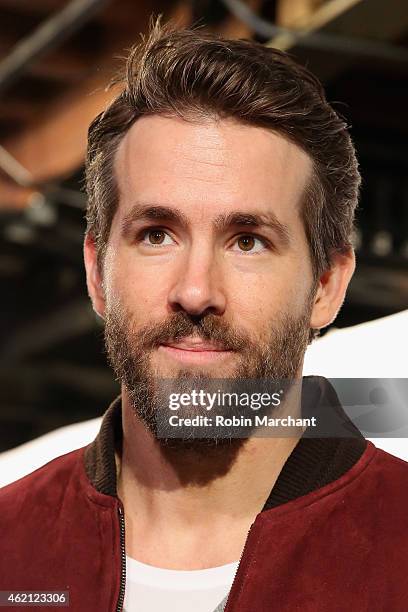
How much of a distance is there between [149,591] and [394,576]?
10.4 inches

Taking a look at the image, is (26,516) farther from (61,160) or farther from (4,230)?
(4,230)

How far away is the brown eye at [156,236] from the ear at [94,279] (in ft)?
0.40

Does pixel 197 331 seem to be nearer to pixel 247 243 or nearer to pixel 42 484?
pixel 247 243

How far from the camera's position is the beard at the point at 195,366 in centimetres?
105

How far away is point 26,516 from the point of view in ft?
3.86

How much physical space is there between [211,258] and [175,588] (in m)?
0.36

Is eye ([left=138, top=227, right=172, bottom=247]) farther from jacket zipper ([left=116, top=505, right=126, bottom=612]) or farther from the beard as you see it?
jacket zipper ([left=116, top=505, right=126, bottom=612])

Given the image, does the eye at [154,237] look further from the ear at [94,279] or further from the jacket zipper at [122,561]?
the jacket zipper at [122,561]

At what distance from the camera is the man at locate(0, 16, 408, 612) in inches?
40.6

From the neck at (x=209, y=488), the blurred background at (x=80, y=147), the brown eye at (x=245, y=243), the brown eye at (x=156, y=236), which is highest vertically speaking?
the blurred background at (x=80, y=147)

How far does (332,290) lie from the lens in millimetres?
1180

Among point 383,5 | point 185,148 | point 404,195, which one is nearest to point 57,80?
point 404,195

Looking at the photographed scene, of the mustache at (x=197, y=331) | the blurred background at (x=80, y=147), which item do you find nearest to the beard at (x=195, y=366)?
the mustache at (x=197, y=331)

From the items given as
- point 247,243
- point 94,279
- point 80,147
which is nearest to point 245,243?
point 247,243
